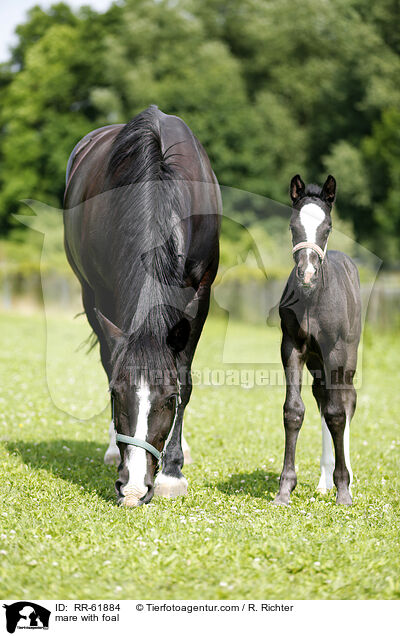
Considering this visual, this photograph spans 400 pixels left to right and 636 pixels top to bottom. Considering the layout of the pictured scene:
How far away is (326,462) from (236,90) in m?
38.8

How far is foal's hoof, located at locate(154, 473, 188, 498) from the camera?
609cm

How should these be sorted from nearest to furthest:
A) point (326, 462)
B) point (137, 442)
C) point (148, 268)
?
point (137, 442), point (148, 268), point (326, 462)

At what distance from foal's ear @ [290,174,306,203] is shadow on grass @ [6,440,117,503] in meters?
2.84

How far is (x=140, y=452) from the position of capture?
496cm

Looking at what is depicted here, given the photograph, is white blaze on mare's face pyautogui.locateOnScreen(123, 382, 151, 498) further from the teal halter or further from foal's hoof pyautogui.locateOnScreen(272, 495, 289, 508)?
foal's hoof pyautogui.locateOnScreen(272, 495, 289, 508)

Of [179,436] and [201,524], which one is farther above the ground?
[201,524]

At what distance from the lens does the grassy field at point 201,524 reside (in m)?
4.12

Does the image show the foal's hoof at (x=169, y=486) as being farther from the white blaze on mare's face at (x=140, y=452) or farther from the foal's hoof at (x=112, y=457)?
the foal's hoof at (x=112, y=457)

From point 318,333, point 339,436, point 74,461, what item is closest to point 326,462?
point 339,436

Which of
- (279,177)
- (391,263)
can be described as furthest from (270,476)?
(279,177)

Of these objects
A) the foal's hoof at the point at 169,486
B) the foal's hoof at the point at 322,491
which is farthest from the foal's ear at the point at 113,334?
the foal's hoof at the point at 322,491

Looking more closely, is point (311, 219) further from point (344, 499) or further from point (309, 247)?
point (344, 499)

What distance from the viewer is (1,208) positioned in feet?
136

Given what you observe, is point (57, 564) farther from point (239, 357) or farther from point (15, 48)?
point (15, 48)
